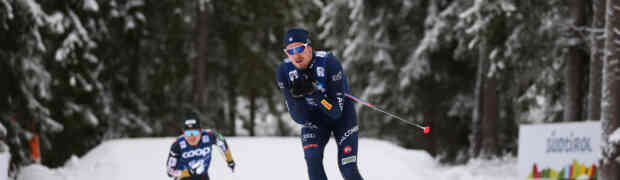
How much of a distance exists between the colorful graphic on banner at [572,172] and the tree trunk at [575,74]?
131 inches

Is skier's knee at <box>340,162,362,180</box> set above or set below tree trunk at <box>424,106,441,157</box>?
above

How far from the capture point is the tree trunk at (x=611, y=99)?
9.48 metres

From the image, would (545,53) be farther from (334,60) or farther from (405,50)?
(334,60)

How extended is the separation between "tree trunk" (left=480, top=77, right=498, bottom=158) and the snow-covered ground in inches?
89.8

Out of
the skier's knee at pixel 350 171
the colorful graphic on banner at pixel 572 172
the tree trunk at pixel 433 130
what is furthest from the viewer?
the tree trunk at pixel 433 130

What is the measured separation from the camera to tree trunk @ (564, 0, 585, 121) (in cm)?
1474

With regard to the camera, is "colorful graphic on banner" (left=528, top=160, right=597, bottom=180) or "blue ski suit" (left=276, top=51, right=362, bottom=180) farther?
"colorful graphic on banner" (left=528, top=160, right=597, bottom=180)

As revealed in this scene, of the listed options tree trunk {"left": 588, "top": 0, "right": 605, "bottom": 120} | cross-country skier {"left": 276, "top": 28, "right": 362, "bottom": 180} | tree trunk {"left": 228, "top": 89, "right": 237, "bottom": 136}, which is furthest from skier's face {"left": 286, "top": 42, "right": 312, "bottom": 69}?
tree trunk {"left": 228, "top": 89, "right": 237, "bottom": 136}

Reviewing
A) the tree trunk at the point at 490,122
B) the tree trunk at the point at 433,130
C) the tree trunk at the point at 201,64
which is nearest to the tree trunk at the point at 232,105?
the tree trunk at the point at 201,64

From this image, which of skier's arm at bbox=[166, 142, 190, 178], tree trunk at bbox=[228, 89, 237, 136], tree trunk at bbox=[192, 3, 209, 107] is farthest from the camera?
tree trunk at bbox=[228, 89, 237, 136]

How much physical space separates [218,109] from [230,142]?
1193cm

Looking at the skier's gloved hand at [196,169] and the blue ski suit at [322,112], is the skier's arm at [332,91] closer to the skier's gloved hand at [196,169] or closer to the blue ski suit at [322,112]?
the blue ski suit at [322,112]

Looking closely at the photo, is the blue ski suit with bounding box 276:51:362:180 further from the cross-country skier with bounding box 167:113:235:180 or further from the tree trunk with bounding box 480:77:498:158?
the tree trunk with bounding box 480:77:498:158

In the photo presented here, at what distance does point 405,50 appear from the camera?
20.5 metres
